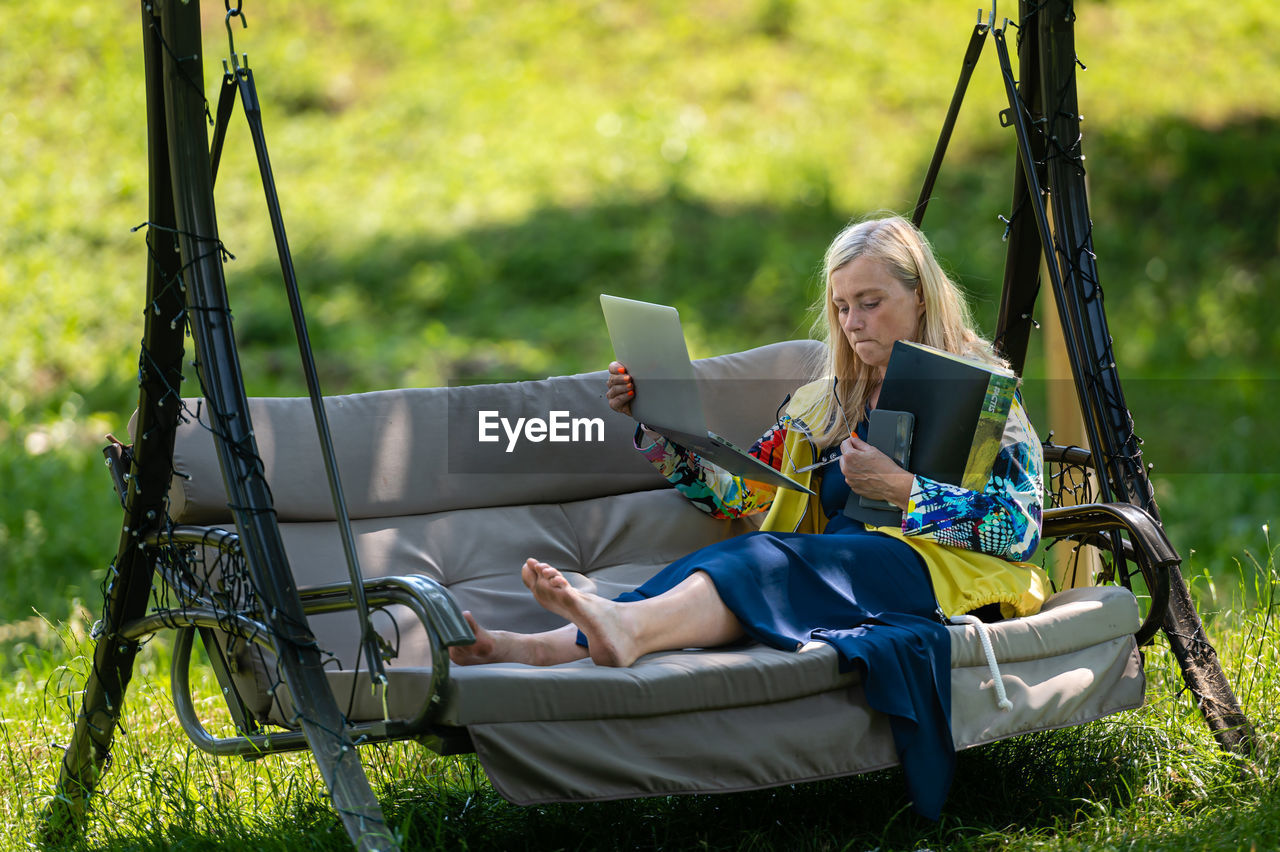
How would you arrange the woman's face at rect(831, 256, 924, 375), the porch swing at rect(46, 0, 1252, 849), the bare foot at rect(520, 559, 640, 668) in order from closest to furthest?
the porch swing at rect(46, 0, 1252, 849), the bare foot at rect(520, 559, 640, 668), the woman's face at rect(831, 256, 924, 375)

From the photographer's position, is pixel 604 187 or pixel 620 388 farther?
pixel 604 187

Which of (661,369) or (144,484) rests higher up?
(661,369)

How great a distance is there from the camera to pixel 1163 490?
22.5 feet

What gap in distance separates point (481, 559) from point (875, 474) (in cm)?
105

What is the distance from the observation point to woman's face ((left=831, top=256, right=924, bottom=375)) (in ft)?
9.82

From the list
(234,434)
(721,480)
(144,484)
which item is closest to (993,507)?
(721,480)

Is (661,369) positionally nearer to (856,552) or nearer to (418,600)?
(856,552)

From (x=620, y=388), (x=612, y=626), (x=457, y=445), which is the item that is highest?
(x=620, y=388)

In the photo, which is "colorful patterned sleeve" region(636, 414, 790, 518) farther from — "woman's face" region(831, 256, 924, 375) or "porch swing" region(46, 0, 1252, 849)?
"woman's face" region(831, 256, 924, 375)

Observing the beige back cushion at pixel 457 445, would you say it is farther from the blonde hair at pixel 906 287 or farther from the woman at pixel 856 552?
the blonde hair at pixel 906 287

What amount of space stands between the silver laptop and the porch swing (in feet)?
1.79

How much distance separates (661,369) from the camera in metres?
2.88

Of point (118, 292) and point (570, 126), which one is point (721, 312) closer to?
point (570, 126)

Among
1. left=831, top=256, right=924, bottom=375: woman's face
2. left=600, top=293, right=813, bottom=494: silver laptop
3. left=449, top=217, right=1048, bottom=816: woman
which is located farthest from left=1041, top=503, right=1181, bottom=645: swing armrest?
left=600, top=293, right=813, bottom=494: silver laptop
